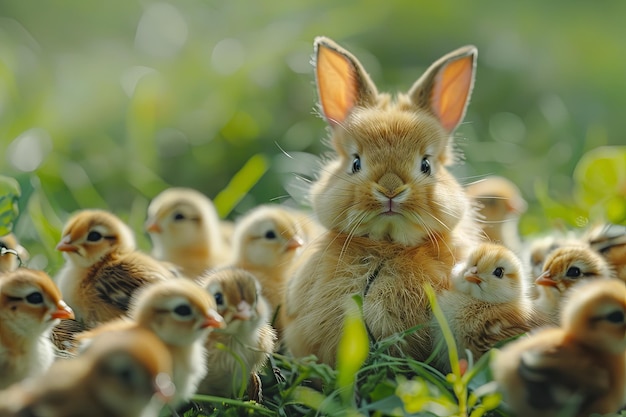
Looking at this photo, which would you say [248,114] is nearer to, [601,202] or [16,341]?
[601,202]

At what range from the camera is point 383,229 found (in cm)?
407

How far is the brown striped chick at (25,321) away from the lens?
324 centimetres

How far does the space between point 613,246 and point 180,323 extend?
2.08 meters

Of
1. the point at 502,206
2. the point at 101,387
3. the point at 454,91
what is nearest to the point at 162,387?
the point at 101,387

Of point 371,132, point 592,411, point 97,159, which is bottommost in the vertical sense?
point 97,159

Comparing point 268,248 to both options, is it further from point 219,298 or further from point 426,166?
point 219,298

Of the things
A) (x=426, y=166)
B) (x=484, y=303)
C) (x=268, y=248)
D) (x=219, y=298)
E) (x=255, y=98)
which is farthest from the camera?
(x=255, y=98)

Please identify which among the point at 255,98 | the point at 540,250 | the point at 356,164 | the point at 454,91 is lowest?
the point at 255,98

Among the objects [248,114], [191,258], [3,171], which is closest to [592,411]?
[191,258]

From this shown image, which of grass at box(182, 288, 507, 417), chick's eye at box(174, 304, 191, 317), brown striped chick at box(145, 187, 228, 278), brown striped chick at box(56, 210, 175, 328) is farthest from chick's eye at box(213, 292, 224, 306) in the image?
brown striped chick at box(145, 187, 228, 278)

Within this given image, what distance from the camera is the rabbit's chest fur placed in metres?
3.90

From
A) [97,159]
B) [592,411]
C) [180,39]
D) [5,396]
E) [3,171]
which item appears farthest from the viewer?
[180,39]

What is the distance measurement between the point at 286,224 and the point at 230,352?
1.62 metres

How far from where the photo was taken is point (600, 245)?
432 centimetres
